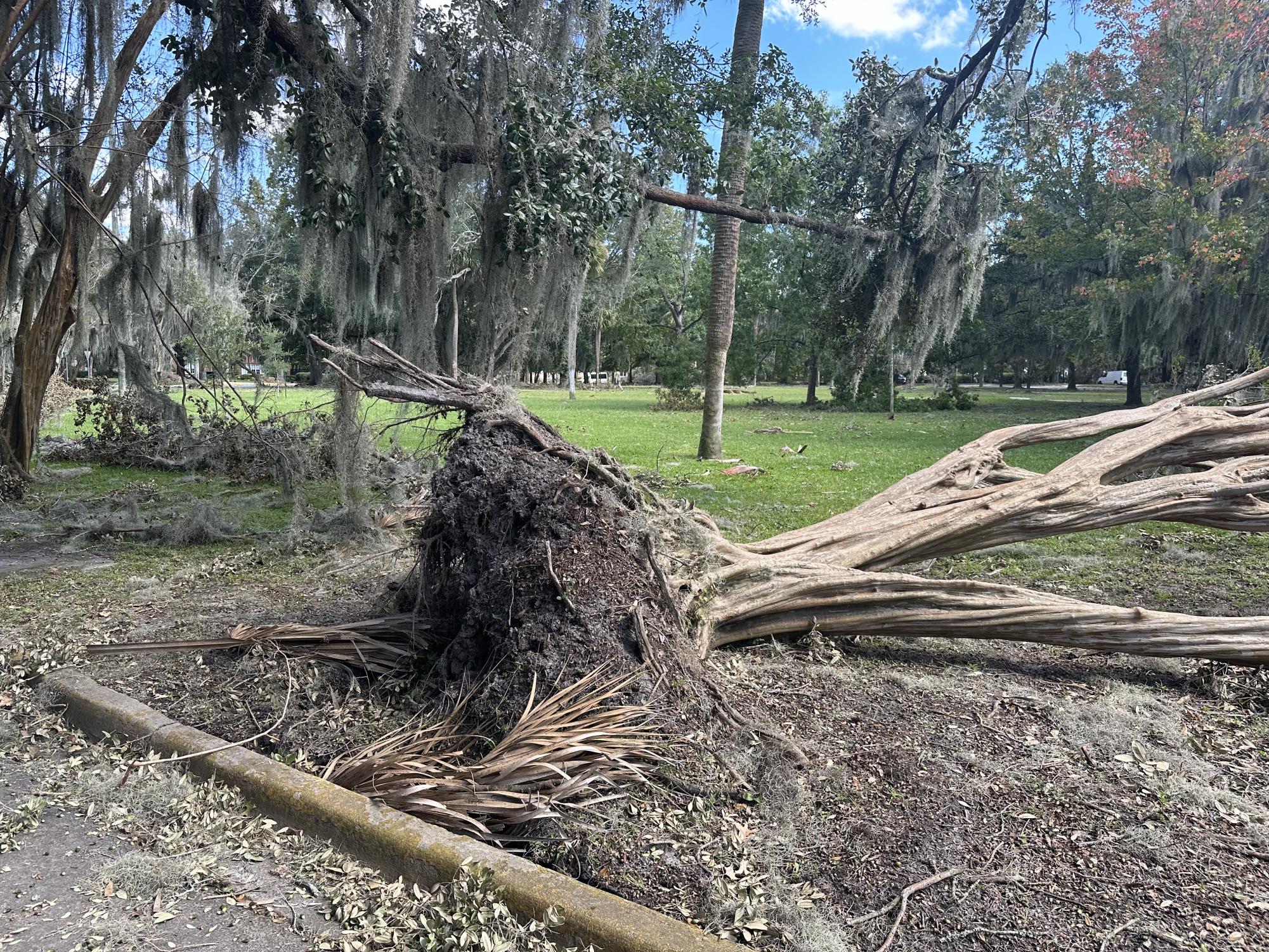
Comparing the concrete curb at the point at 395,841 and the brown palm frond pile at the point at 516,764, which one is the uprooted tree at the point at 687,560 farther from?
the concrete curb at the point at 395,841

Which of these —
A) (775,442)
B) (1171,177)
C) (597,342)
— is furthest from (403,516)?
(597,342)

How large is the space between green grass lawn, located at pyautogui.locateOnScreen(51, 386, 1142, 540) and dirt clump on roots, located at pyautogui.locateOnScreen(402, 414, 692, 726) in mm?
844

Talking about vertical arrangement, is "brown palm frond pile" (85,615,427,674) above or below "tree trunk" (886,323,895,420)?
below

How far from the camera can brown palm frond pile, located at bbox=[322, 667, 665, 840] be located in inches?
110

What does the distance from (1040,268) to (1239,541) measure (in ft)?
70.8

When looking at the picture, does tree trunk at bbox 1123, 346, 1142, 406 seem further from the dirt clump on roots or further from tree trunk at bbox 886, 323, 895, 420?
the dirt clump on roots

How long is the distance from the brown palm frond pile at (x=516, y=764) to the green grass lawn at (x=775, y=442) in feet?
6.12

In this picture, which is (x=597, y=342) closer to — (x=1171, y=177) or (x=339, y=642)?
(x=1171, y=177)

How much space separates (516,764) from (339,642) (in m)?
1.54

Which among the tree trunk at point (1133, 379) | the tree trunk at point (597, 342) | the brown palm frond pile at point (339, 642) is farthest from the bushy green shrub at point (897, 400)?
the brown palm frond pile at point (339, 642)

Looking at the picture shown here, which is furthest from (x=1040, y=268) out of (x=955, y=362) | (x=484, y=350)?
(x=484, y=350)

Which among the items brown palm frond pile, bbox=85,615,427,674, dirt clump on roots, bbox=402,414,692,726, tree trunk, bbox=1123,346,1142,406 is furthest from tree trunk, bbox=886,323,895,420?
brown palm frond pile, bbox=85,615,427,674

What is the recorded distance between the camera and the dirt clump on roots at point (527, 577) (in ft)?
11.0

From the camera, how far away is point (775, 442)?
16.6m
